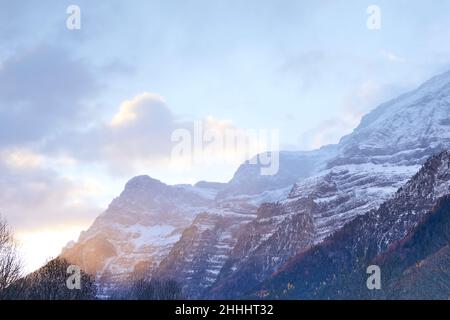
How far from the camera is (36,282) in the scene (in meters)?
99.8

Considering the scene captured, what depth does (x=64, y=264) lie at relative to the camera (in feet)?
396
